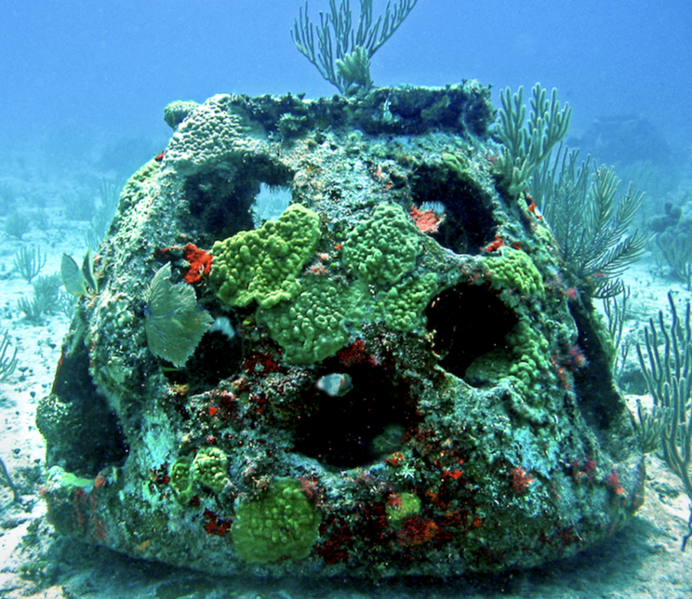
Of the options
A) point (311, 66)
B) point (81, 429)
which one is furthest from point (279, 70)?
point (81, 429)

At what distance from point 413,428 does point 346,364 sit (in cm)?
64

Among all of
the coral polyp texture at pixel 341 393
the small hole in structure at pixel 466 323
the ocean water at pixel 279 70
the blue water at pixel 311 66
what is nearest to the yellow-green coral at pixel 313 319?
the coral polyp texture at pixel 341 393

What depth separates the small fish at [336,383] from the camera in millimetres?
2643

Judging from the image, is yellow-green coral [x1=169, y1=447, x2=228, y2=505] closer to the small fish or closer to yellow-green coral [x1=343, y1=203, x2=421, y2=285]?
the small fish

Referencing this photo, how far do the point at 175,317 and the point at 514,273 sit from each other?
103 inches

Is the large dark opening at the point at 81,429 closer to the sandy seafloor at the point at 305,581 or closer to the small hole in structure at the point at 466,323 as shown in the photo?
the sandy seafloor at the point at 305,581

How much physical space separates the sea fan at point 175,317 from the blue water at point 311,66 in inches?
2346

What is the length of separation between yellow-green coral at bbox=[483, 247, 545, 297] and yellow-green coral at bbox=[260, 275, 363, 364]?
1090mm

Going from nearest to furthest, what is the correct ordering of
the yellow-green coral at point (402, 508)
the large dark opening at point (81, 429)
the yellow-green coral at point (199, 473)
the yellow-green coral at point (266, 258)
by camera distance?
the yellow-green coral at point (402, 508) → the yellow-green coral at point (199, 473) → the yellow-green coral at point (266, 258) → the large dark opening at point (81, 429)

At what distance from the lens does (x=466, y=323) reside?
3.30 meters

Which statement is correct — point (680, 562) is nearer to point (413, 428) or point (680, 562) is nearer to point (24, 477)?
point (413, 428)

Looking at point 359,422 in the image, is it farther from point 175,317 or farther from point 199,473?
point 175,317

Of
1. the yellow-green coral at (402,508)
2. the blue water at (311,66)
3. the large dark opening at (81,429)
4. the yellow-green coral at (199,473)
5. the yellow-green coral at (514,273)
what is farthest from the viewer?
the blue water at (311,66)

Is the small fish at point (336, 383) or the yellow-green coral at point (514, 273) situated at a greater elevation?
the yellow-green coral at point (514, 273)
